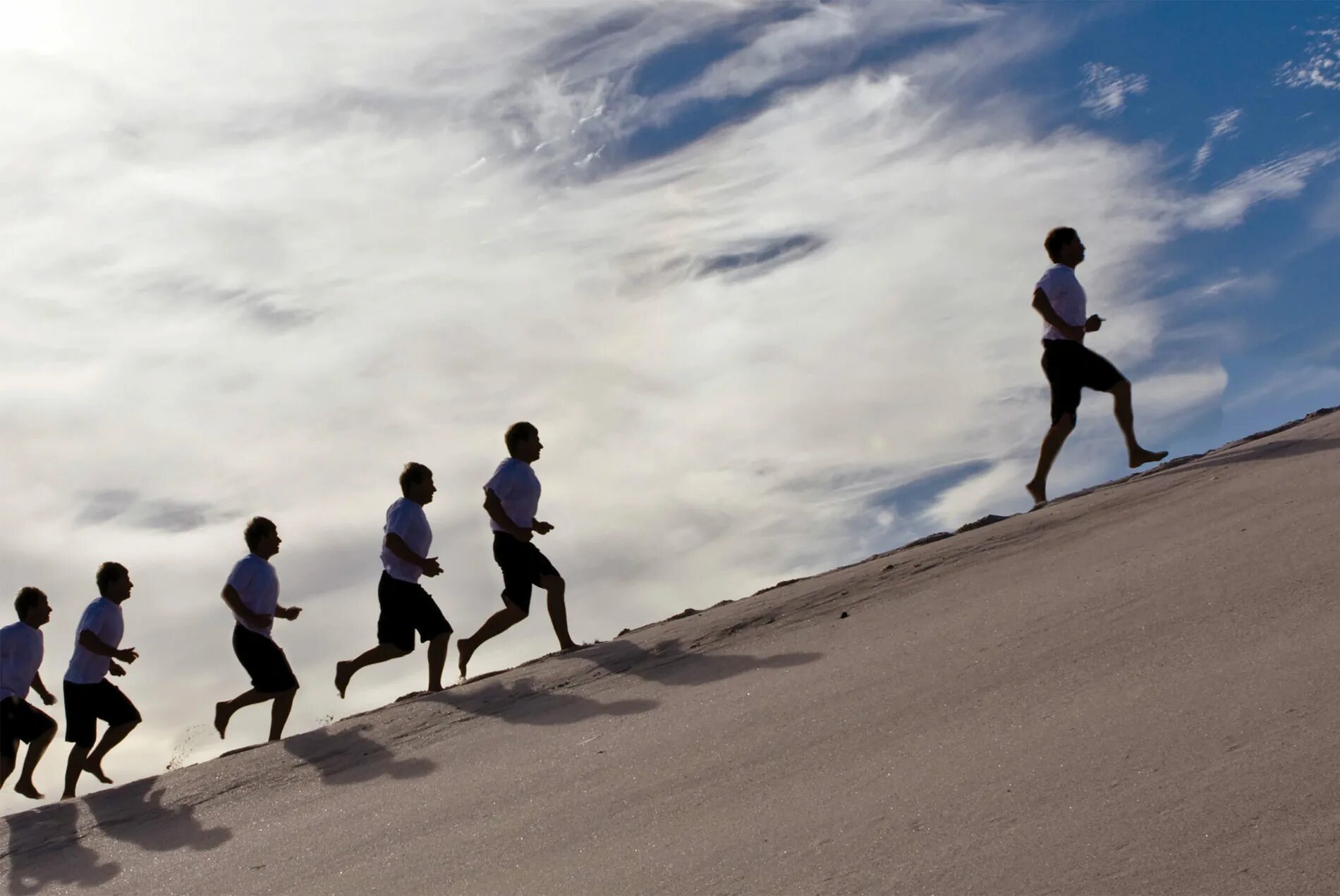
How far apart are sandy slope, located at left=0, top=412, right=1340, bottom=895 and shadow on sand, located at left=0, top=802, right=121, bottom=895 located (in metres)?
0.02

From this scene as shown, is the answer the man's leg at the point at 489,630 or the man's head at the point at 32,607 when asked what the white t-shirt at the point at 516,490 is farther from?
the man's head at the point at 32,607

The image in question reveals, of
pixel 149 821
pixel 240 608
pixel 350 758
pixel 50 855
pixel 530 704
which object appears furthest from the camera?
pixel 240 608

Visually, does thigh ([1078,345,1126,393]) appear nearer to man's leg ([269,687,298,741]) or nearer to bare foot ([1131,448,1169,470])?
bare foot ([1131,448,1169,470])

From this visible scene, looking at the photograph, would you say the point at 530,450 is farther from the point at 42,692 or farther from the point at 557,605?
the point at 42,692

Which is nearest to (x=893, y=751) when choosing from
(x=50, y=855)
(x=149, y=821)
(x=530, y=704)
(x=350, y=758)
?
(x=530, y=704)

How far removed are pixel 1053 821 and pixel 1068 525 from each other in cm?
425

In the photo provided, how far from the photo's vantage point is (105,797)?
7.19 m

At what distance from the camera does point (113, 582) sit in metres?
8.62

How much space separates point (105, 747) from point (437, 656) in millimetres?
2271

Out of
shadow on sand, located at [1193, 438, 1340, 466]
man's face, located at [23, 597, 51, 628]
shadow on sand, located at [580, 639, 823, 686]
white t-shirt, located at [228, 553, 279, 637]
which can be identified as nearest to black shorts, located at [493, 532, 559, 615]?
shadow on sand, located at [580, 639, 823, 686]

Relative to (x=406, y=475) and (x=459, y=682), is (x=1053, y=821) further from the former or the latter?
(x=406, y=475)

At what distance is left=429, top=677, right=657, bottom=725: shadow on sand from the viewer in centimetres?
652

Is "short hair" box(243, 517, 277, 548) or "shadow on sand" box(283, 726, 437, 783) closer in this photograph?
"shadow on sand" box(283, 726, 437, 783)

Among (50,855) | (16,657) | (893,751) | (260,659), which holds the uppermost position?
(16,657)
